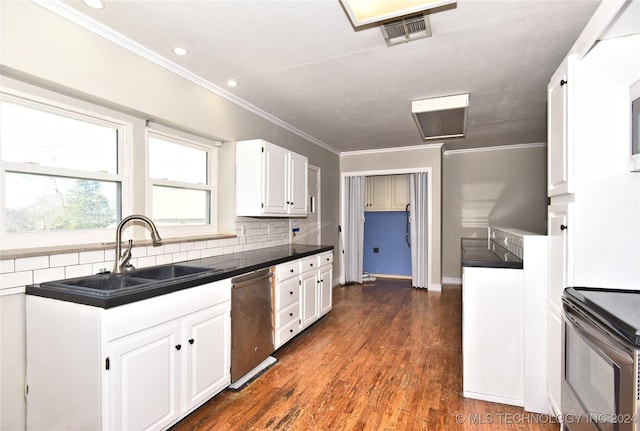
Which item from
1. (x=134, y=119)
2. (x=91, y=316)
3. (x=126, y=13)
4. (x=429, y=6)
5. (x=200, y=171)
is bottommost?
(x=91, y=316)

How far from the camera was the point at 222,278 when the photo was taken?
230 centimetres

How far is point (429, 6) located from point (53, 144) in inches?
92.0

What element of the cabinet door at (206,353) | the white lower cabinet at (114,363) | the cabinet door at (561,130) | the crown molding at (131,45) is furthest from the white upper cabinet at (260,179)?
Result: the cabinet door at (561,130)

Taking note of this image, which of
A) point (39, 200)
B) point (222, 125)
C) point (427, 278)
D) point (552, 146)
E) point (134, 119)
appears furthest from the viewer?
point (427, 278)

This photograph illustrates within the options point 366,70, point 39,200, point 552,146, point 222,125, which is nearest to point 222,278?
point 39,200

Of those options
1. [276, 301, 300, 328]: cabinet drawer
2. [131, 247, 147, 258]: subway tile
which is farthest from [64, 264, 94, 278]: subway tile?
[276, 301, 300, 328]: cabinet drawer

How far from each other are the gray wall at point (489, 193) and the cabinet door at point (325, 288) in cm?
316

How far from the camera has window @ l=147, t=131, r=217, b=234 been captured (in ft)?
9.05

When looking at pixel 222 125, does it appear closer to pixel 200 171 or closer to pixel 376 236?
pixel 200 171

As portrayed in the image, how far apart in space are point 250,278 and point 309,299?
3.81 feet

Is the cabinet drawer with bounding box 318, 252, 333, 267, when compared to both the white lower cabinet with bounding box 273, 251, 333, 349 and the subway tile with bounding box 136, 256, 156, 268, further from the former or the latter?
the subway tile with bounding box 136, 256, 156, 268

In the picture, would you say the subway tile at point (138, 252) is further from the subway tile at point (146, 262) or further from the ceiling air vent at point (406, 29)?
the ceiling air vent at point (406, 29)

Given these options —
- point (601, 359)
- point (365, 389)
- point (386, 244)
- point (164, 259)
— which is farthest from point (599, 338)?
point (386, 244)

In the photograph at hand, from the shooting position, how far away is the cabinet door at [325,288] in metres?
3.91
